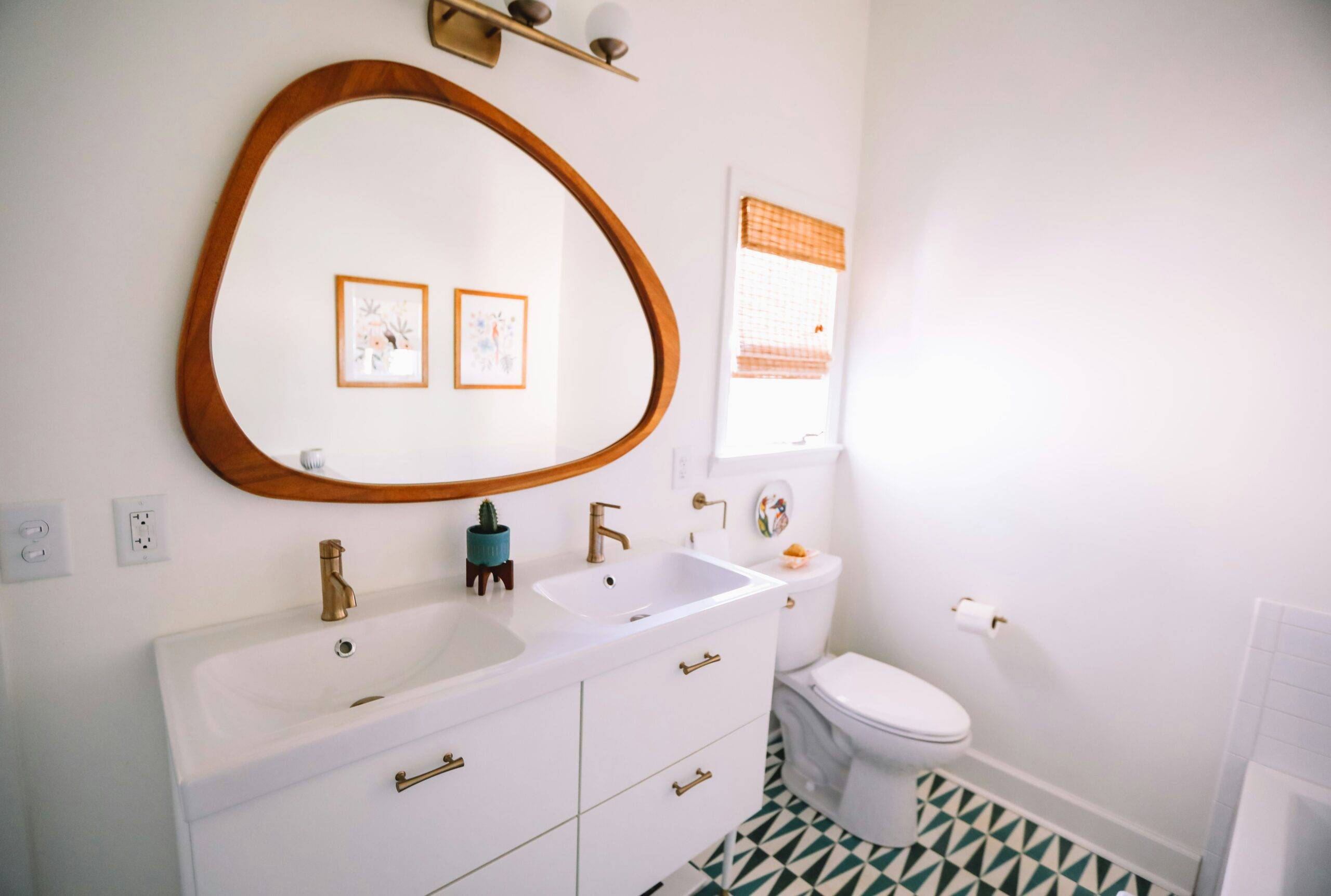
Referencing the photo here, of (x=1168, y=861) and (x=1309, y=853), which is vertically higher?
(x=1309, y=853)

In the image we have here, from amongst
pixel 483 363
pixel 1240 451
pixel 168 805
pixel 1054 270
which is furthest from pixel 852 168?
pixel 168 805

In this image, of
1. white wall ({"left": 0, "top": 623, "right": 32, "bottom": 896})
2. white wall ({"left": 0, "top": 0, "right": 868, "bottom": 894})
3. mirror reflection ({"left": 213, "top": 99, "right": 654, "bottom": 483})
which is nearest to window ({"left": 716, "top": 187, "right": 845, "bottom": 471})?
mirror reflection ({"left": 213, "top": 99, "right": 654, "bottom": 483})

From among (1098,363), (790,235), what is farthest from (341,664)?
(1098,363)

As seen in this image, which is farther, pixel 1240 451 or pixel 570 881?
pixel 1240 451

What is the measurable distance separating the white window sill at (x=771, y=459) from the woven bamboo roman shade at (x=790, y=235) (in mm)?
709

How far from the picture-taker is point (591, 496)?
1710mm

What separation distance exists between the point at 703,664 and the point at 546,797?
42 cm

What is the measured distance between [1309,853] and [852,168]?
2.43m

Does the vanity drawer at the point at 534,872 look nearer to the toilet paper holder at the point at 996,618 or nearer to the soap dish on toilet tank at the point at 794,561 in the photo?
the soap dish on toilet tank at the point at 794,561

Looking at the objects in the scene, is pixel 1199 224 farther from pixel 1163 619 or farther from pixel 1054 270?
pixel 1163 619

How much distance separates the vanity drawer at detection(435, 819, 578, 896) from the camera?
104cm

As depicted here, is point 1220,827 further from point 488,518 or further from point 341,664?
point 341,664

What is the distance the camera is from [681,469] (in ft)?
6.34

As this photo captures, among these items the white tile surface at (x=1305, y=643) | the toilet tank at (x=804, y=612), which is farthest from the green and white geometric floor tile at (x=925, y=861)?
the white tile surface at (x=1305, y=643)
